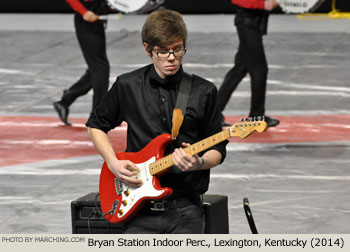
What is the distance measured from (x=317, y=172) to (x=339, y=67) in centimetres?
606

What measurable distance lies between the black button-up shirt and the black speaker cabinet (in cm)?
63

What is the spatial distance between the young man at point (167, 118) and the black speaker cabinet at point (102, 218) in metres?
0.58

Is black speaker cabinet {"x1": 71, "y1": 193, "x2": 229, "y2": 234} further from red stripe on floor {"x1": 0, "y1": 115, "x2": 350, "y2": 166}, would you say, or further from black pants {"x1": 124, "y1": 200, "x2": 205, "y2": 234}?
red stripe on floor {"x1": 0, "y1": 115, "x2": 350, "y2": 166}

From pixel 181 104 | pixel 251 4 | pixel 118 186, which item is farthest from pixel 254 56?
pixel 181 104

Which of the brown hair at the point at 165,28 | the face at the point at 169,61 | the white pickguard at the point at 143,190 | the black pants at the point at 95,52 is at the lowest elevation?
the black pants at the point at 95,52

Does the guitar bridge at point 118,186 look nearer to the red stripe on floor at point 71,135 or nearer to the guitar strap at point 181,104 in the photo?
the guitar strap at point 181,104

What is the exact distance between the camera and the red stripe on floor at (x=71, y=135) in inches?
371

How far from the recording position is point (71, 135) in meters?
10.2

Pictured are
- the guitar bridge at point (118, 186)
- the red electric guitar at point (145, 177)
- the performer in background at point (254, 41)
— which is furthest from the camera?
the performer in background at point (254, 41)

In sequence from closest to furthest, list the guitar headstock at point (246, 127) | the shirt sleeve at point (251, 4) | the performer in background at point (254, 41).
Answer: the guitar headstock at point (246, 127) → the shirt sleeve at point (251, 4) → the performer in background at point (254, 41)

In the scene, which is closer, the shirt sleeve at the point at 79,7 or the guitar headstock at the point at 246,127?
the guitar headstock at the point at 246,127

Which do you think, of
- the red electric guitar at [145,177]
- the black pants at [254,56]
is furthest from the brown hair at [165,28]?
the black pants at [254,56]

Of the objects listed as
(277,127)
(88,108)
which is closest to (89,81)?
(88,108)

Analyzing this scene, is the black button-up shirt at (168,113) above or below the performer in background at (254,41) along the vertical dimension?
above
